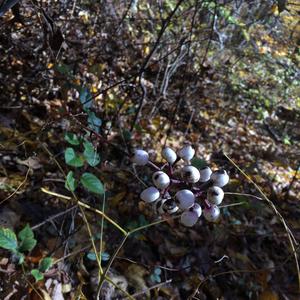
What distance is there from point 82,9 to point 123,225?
5.98 feet

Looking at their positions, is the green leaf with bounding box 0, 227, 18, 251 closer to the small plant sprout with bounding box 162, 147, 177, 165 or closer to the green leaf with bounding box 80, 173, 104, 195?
the green leaf with bounding box 80, 173, 104, 195

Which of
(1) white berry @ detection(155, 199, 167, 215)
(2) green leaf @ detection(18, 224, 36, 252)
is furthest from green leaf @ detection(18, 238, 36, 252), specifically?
(1) white berry @ detection(155, 199, 167, 215)

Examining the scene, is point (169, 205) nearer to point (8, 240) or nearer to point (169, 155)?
point (169, 155)

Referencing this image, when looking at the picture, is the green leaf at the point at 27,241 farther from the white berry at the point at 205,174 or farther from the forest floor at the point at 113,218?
the white berry at the point at 205,174

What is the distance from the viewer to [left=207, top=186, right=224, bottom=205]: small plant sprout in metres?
0.95

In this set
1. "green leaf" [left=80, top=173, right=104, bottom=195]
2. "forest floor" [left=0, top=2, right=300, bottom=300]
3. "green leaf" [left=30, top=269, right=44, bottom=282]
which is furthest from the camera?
"forest floor" [left=0, top=2, right=300, bottom=300]

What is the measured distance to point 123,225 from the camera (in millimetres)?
2270

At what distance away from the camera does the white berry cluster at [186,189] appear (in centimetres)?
95

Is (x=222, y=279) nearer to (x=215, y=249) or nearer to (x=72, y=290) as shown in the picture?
(x=215, y=249)

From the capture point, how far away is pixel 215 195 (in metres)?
0.95

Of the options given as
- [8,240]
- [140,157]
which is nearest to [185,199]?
[140,157]

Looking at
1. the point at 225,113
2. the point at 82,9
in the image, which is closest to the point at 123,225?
the point at 82,9

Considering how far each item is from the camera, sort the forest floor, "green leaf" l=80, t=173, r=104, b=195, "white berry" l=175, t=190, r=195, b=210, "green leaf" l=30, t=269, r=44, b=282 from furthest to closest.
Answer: the forest floor, "green leaf" l=30, t=269, r=44, b=282, "green leaf" l=80, t=173, r=104, b=195, "white berry" l=175, t=190, r=195, b=210

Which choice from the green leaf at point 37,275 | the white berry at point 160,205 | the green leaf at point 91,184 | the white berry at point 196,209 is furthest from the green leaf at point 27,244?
the white berry at point 196,209
